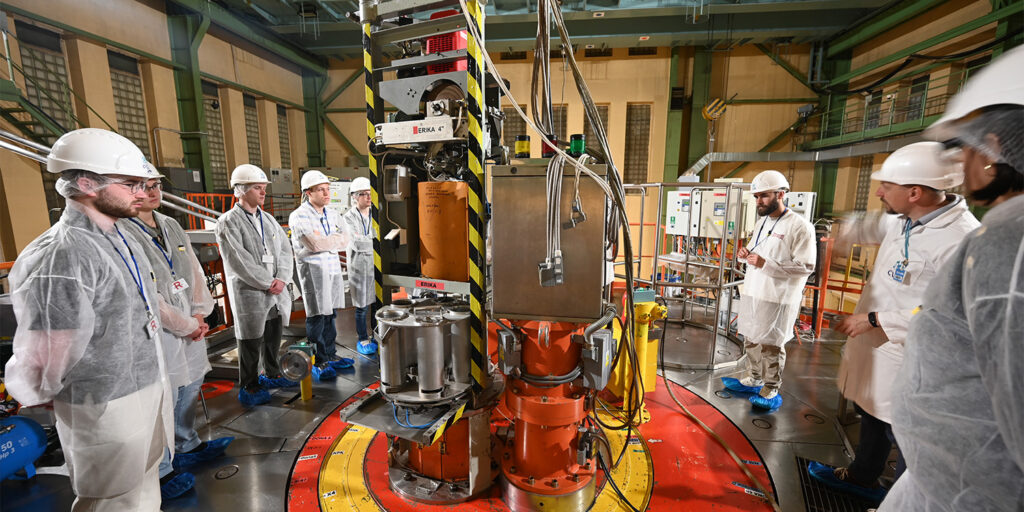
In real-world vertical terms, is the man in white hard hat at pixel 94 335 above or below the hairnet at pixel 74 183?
below

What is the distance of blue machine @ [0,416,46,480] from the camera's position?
227 centimetres

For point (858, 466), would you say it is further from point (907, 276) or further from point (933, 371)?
point (933, 371)

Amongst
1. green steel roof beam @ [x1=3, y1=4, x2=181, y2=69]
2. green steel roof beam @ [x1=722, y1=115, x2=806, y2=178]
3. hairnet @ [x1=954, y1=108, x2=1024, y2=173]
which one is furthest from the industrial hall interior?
green steel roof beam @ [x1=722, y1=115, x2=806, y2=178]

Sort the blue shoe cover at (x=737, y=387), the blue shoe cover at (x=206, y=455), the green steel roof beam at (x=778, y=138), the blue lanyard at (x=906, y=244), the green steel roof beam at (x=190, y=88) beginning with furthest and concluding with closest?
the green steel roof beam at (x=778, y=138) → the green steel roof beam at (x=190, y=88) → the blue shoe cover at (x=737, y=387) → the blue shoe cover at (x=206, y=455) → the blue lanyard at (x=906, y=244)

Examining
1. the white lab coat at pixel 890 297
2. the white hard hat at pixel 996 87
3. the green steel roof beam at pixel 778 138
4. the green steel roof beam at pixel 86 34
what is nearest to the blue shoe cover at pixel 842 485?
the white lab coat at pixel 890 297

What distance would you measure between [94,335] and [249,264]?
1.79 m

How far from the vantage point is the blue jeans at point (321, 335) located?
4.52 meters

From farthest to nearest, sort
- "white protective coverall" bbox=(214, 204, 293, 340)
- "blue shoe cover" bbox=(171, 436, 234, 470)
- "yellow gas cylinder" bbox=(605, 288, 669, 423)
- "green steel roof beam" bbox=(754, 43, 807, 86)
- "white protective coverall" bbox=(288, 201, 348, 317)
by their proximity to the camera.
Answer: "green steel roof beam" bbox=(754, 43, 807, 86) → "white protective coverall" bbox=(288, 201, 348, 317) → "white protective coverall" bbox=(214, 204, 293, 340) → "yellow gas cylinder" bbox=(605, 288, 669, 423) → "blue shoe cover" bbox=(171, 436, 234, 470)

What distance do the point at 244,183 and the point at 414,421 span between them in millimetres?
2887

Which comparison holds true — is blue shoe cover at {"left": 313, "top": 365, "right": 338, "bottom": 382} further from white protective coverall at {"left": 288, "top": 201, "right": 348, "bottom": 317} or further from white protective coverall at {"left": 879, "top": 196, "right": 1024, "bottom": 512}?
white protective coverall at {"left": 879, "top": 196, "right": 1024, "bottom": 512}

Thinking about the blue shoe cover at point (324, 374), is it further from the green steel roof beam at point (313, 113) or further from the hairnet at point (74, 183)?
the green steel roof beam at point (313, 113)

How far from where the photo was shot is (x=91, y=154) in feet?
6.13

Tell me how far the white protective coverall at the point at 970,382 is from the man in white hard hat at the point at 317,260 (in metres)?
4.60

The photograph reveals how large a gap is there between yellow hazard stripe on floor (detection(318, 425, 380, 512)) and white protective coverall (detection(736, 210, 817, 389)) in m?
3.59
